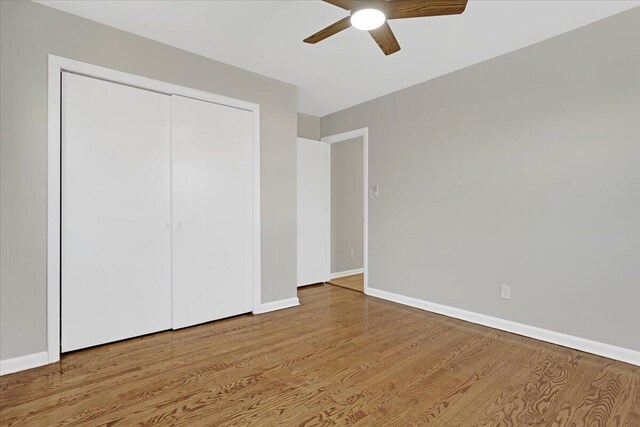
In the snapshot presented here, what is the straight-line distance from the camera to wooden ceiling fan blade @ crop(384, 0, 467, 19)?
1761mm

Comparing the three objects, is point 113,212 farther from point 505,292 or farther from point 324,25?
point 505,292

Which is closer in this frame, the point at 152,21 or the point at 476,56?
the point at 152,21

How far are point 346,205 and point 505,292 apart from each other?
9.43 ft

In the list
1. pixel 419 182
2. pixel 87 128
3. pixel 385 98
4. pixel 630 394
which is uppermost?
pixel 385 98

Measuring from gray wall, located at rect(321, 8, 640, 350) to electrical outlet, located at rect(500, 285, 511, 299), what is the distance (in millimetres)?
38

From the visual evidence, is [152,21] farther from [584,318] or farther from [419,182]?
[584,318]

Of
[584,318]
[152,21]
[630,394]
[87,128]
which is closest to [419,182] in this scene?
[584,318]

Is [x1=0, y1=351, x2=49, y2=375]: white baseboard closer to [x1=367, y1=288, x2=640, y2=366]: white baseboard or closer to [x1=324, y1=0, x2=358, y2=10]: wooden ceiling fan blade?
[x1=324, y1=0, x2=358, y2=10]: wooden ceiling fan blade

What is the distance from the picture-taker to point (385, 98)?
4.07 metres

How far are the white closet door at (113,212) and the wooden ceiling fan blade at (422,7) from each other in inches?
82.8

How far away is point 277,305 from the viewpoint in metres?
3.62

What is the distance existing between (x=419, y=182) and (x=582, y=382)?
2253mm

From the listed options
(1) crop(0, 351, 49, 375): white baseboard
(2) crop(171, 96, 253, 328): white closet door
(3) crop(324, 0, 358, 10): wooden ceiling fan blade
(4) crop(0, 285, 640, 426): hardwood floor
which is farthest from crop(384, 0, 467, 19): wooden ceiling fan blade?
(1) crop(0, 351, 49, 375): white baseboard

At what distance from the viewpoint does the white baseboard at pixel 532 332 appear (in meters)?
2.38
